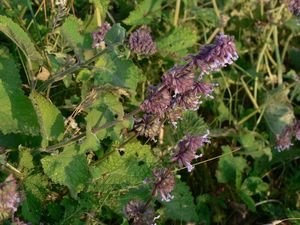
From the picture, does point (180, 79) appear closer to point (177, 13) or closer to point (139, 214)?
point (139, 214)

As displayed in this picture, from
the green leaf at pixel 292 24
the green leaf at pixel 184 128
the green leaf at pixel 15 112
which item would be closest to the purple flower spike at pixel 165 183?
the green leaf at pixel 15 112

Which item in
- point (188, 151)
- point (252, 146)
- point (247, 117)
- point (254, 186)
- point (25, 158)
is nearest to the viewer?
point (188, 151)

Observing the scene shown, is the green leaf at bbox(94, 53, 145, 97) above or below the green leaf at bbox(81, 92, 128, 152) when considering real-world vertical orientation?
above

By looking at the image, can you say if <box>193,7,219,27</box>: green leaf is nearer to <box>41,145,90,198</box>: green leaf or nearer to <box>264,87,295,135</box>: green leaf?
<box>264,87,295,135</box>: green leaf

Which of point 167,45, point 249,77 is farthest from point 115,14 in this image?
point 249,77

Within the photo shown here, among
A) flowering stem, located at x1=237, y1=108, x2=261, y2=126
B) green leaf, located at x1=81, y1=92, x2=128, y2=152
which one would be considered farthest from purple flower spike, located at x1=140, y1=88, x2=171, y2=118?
flowering stem, located at x1=237, y1=108, x2=261, y2=126

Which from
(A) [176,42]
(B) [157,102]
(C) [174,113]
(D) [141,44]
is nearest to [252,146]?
(A) [176,42]
